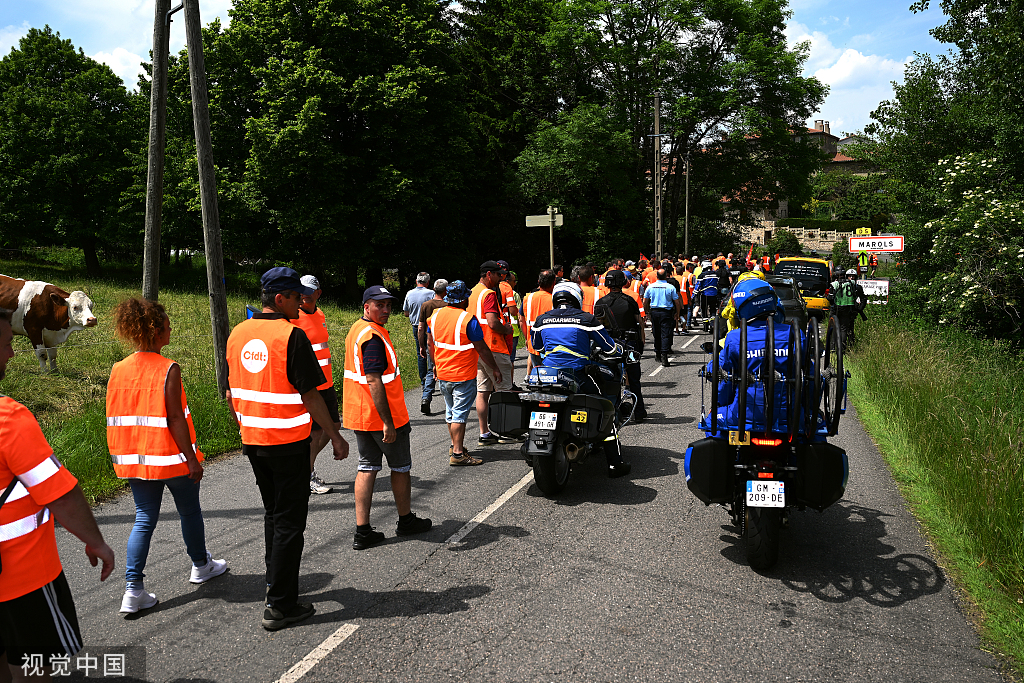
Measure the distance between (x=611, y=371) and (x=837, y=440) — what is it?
3.13 m

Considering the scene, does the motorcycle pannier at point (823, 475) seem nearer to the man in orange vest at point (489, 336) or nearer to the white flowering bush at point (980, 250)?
the man in orange vest at point (489, 336)

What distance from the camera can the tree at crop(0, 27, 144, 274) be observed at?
1204 inches

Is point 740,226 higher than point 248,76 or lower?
lower

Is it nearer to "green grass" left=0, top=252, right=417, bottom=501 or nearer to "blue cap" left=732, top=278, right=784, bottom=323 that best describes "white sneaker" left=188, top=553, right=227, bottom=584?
"green grass" left=0, top=252, right=417, bottom=501

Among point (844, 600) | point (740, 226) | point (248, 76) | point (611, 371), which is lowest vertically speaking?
point (844, 600)

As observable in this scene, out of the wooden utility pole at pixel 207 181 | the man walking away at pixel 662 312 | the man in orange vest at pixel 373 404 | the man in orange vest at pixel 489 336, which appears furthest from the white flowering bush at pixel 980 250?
the wooden utility pole at pixel 207 181

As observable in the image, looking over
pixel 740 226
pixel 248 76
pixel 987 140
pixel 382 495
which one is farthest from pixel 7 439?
pixel 740 226

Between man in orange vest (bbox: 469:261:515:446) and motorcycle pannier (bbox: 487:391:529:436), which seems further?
man in orange vest (bbox: 469:261:515:446)

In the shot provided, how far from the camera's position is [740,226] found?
1677 inches

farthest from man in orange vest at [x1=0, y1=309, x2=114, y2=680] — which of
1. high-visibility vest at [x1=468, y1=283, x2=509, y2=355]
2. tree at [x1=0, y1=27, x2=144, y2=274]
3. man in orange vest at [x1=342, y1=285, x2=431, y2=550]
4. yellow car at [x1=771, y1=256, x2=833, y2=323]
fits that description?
tree at [x1=0, y1=27, x2=144, y2=274]

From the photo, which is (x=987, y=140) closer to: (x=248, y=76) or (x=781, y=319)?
(x=781, y=319)

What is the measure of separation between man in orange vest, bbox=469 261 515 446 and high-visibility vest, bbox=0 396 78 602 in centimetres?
583

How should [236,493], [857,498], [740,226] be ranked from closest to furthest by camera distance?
[857,498] < [236,493] < [740,226]

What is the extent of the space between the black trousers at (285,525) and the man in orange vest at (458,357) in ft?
11.9
